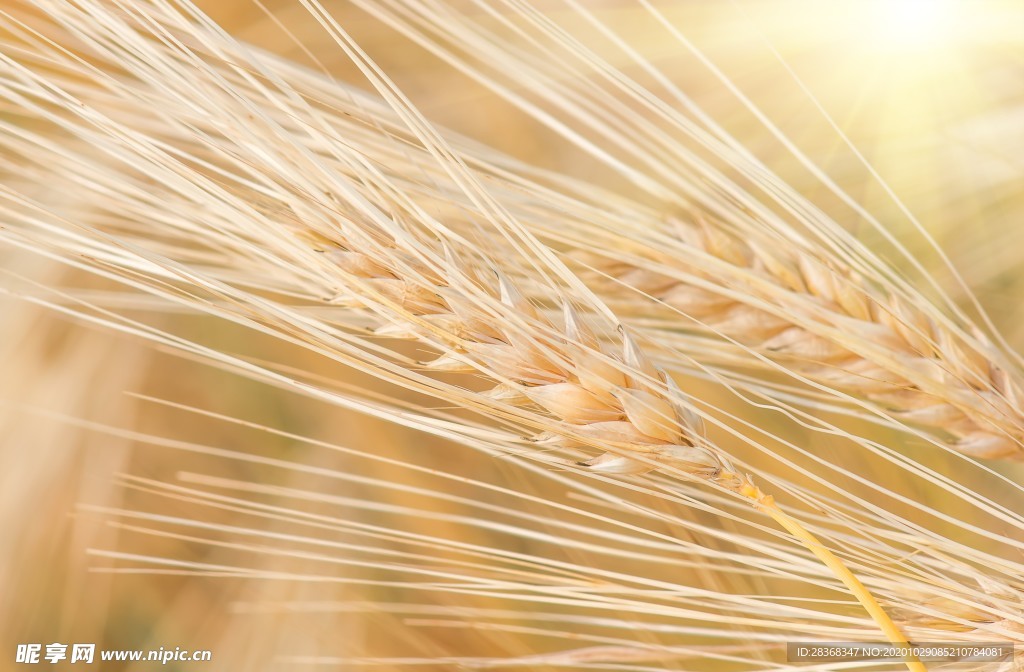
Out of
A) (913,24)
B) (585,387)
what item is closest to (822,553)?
(585,387)

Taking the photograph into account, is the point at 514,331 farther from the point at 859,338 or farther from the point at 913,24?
the point at 913,24

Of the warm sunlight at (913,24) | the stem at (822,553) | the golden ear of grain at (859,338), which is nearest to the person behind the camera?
the stem at (822,553)

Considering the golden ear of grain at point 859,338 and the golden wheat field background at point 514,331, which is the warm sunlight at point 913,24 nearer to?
the golden wheat field background at point 514,331

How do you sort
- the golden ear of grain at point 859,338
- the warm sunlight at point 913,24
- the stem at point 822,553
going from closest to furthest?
the stem at point 822,553
the golden ear of grain at point 859,338
the warm sunlight at point 913,24

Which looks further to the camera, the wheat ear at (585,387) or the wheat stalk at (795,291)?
the wheat stalk at (795,291)

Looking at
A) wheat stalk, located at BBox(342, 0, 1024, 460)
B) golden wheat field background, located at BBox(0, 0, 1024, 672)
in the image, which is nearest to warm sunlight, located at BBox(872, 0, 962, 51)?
golden wheat field background, located at BBox(0, 0, 1024, 672)

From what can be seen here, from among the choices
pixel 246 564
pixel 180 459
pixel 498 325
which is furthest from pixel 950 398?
pixel 180 459

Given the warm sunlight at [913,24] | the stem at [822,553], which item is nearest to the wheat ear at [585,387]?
the stem at [822,553]

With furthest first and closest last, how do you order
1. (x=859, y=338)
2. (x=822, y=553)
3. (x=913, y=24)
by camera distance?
(x=913, y=24)
(x=859, y=338)
(x=822, y=553)

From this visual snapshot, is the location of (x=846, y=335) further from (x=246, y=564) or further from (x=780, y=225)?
(x=246, y=564)
